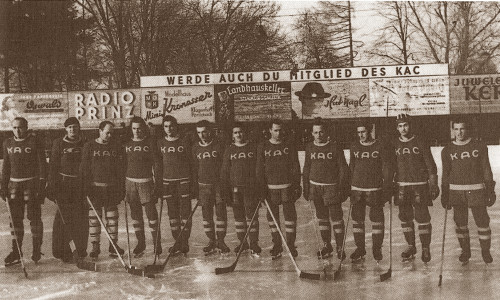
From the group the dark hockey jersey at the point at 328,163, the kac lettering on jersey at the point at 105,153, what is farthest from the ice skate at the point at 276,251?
the kac lettering on jersey at the point at 105,153

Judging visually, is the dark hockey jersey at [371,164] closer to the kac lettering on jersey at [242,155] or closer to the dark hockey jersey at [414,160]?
the dark hockey jersey at [414,160]

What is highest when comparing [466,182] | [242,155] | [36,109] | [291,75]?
[291,75]

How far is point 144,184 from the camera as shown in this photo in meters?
4.49

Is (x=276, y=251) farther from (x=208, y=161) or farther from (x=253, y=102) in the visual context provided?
(x=253, y=102)

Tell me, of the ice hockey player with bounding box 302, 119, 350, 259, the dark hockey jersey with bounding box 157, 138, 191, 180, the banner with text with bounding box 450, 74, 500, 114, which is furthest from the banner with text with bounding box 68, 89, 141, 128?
the banner with text with bounding box 450, 74, 500, 114

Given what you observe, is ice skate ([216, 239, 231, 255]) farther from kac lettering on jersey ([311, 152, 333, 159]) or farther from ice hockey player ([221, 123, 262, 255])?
kac lettering on jersey ([311, 152, 333, 159])

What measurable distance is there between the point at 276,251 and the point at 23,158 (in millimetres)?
2142

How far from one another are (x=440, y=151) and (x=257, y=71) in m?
1.55

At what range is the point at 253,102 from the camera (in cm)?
475

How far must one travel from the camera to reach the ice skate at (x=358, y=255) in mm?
4254

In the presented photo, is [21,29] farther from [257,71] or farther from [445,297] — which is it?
[445,297]

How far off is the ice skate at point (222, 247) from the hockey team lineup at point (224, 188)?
0.01 m

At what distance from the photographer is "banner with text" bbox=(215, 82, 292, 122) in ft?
15.3

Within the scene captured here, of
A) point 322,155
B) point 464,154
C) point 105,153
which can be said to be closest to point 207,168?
point 105,153
